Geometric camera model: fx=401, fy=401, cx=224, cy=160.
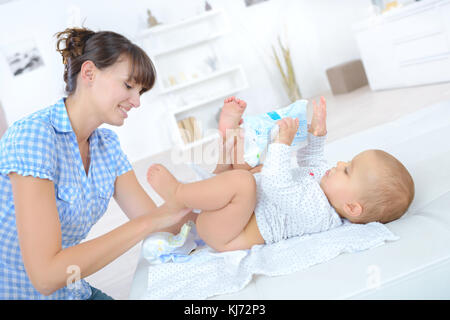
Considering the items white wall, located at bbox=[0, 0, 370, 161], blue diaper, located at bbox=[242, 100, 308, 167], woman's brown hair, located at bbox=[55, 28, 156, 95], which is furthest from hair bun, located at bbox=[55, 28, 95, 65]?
white wall, located at bbox=[0, 0, 370, 161]

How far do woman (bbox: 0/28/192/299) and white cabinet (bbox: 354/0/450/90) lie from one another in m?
3.30

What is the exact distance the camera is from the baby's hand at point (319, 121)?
4.40 feet

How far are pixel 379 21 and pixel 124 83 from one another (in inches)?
148

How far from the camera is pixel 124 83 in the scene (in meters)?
1.17

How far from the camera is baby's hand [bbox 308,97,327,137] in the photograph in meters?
1.34

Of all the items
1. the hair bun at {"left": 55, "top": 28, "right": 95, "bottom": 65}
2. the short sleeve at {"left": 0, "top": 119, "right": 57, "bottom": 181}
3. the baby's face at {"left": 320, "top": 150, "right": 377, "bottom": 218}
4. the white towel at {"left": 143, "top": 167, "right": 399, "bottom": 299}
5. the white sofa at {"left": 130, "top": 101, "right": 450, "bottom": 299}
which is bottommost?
the white sofa at {"left": 130, "top": 101, "right": 450, "bottom": 299}

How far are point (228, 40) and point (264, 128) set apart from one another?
4.31m

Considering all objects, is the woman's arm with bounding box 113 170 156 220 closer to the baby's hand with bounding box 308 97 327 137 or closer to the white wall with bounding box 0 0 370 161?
the baby's hand with bounding box 308 97 327 137

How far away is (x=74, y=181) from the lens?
1.12m

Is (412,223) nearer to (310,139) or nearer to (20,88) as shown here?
(310,139)

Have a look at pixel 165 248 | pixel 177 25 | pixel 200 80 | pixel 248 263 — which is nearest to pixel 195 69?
pixel 200 80

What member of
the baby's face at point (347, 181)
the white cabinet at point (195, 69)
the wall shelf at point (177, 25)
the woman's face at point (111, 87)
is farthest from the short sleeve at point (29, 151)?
the wall shelf at point (177, 25)
